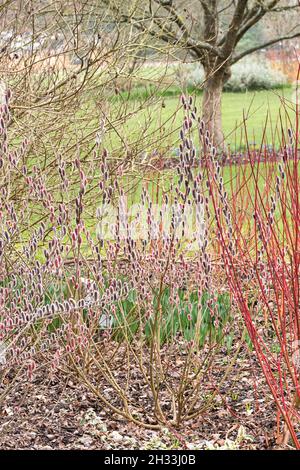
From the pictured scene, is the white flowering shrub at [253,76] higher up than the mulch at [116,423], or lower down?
higher up

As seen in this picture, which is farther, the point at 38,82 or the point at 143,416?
the point at 38,82

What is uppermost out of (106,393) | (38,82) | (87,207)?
(38,82)

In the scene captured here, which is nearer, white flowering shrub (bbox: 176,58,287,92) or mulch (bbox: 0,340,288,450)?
mulch (bbox: 0,340,288,450)

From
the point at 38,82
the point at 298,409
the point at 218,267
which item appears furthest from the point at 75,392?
the point at 38,82

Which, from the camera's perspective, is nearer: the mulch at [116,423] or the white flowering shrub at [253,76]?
the mulch at [116,423]

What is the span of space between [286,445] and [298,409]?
0.32m

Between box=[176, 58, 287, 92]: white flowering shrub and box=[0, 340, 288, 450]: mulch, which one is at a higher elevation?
box=[176, 58, 287, 92]: white flowering shrub

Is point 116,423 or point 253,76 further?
point 253,76

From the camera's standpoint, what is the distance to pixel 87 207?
5898 mm

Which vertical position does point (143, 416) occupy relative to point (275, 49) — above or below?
below

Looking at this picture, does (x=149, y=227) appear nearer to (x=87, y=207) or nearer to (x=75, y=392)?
(x=75, y=392)

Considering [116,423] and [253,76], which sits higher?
[253,76]
